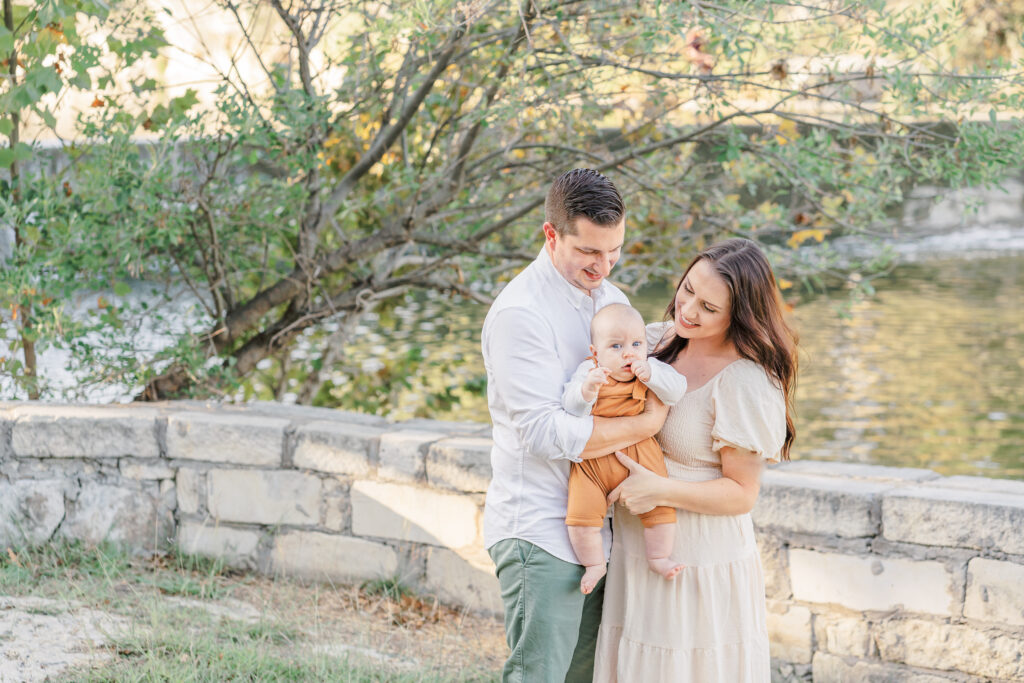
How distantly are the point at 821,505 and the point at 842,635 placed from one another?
0.42 metres

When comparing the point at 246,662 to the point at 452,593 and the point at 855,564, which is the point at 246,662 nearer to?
the point at 452,593

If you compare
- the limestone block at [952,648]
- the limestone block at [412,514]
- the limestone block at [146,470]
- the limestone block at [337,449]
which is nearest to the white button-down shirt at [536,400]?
the limestone block at [952,648]

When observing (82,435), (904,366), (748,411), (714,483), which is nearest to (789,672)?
(714,483)

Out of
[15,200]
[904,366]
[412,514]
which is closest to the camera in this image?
[412,514]

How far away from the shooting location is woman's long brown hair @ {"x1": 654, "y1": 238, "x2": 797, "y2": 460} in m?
2.15

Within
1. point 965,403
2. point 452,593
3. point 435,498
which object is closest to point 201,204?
point 435,498

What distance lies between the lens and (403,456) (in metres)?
3.72

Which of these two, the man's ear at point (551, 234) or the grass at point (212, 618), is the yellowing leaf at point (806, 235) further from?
the man's ear at point (551, 234)

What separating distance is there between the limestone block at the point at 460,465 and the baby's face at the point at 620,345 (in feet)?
5.23

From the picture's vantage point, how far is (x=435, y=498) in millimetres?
3699

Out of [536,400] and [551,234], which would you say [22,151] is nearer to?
[551,234]

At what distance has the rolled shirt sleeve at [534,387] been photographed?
78.3 inches

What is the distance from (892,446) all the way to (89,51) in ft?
19.7

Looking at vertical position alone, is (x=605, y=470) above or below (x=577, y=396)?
below
